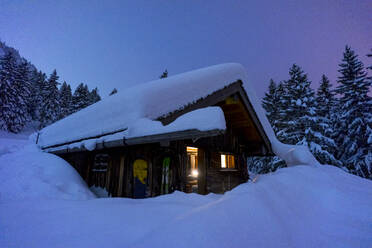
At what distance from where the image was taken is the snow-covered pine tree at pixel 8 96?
21.5m

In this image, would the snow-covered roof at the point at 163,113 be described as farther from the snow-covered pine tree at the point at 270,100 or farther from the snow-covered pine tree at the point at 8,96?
the snow-covered pine tree at the point at 8,96

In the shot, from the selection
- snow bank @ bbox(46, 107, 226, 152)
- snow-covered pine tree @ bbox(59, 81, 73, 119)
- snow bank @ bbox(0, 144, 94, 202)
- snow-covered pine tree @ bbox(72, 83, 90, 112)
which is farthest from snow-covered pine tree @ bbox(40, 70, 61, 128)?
snow bank @ bbox(46, 107, 226, 152)

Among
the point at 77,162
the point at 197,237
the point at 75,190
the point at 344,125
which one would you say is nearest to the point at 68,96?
the point at 77,162

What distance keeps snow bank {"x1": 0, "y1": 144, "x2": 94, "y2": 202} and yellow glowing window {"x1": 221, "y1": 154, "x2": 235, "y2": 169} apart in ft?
19.5

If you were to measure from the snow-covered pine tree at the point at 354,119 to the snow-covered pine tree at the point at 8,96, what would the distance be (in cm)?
3666

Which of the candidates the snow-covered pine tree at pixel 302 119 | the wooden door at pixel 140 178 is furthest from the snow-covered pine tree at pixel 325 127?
the wooden door at pixel 140 178

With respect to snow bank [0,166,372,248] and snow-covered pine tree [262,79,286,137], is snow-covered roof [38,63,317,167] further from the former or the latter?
snow-covered pine tree [262,79,286,137]

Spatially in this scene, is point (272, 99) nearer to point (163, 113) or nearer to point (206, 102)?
point (206, 102)

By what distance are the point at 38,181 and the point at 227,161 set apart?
704cm

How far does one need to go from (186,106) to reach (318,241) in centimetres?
327

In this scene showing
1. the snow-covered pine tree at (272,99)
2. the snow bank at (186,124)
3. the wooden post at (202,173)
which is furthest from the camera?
the snow-covered pine tree at (272,99)

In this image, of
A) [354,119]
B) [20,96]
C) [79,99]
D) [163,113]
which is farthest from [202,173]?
[20,96]

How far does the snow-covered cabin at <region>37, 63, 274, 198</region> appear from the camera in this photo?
10.1 feet

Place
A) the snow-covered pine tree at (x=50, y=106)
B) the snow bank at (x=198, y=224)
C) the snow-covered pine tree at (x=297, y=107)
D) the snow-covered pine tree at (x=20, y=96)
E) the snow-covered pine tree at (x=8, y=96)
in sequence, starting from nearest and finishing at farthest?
the snow bank at (x=198, y=224) → the snow-covered pine tree at (x=297, y=107) → the snow-covered pine tree at (x=8, y=96) → the snow-covered pine tree at (x=20, y=96) → the snow-covered pine tree at (x=50, y=106)
